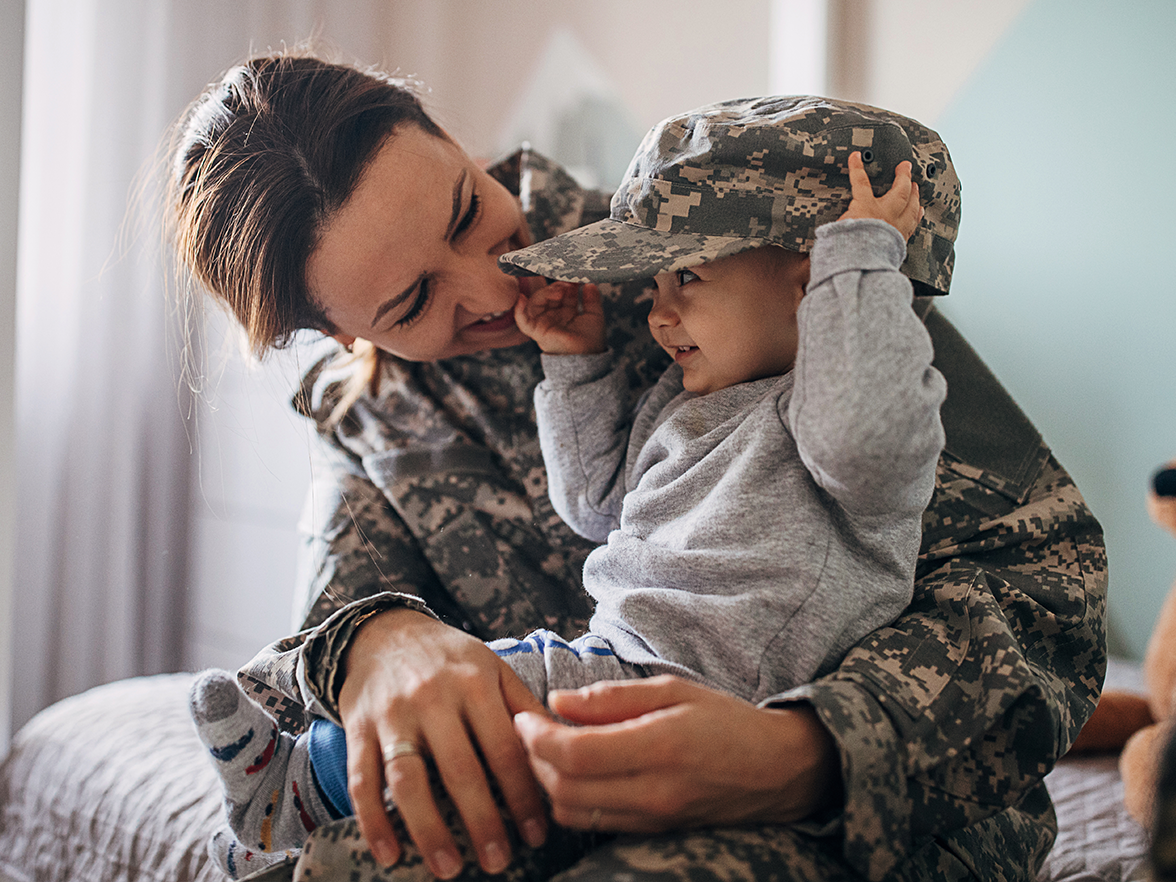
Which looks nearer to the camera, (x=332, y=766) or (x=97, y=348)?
(x=332, y=766)

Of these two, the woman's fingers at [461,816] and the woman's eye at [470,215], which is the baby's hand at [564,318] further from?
the woman's fingers at [461,816]

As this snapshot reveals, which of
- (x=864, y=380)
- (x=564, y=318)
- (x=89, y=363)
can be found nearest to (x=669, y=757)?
(x=864, y=380)

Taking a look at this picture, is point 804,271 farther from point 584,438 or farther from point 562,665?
point 562,665

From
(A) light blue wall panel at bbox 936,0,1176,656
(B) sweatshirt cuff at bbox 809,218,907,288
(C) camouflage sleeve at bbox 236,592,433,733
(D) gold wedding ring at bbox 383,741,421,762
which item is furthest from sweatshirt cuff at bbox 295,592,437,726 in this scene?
(A) light blue wall panel at bbox 936,0,1176,656

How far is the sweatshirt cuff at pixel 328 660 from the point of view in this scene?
0.71 meters

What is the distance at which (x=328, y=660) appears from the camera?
28.1 inches

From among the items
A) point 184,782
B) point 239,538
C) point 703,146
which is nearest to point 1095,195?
point 703,146

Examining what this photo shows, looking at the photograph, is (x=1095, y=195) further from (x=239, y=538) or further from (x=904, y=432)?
(x=239, y=538)

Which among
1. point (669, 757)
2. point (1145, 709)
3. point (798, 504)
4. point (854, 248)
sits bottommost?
point (1145, 709)

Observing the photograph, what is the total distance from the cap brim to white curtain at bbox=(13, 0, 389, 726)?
1.13 meters

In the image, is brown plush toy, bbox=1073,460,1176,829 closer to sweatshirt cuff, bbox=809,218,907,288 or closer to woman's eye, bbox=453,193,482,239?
sweatshirt cuff, bbox=809,218,907,288

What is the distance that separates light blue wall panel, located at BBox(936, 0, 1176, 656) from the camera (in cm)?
145

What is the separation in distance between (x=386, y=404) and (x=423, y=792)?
595mm

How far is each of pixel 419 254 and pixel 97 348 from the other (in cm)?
121
